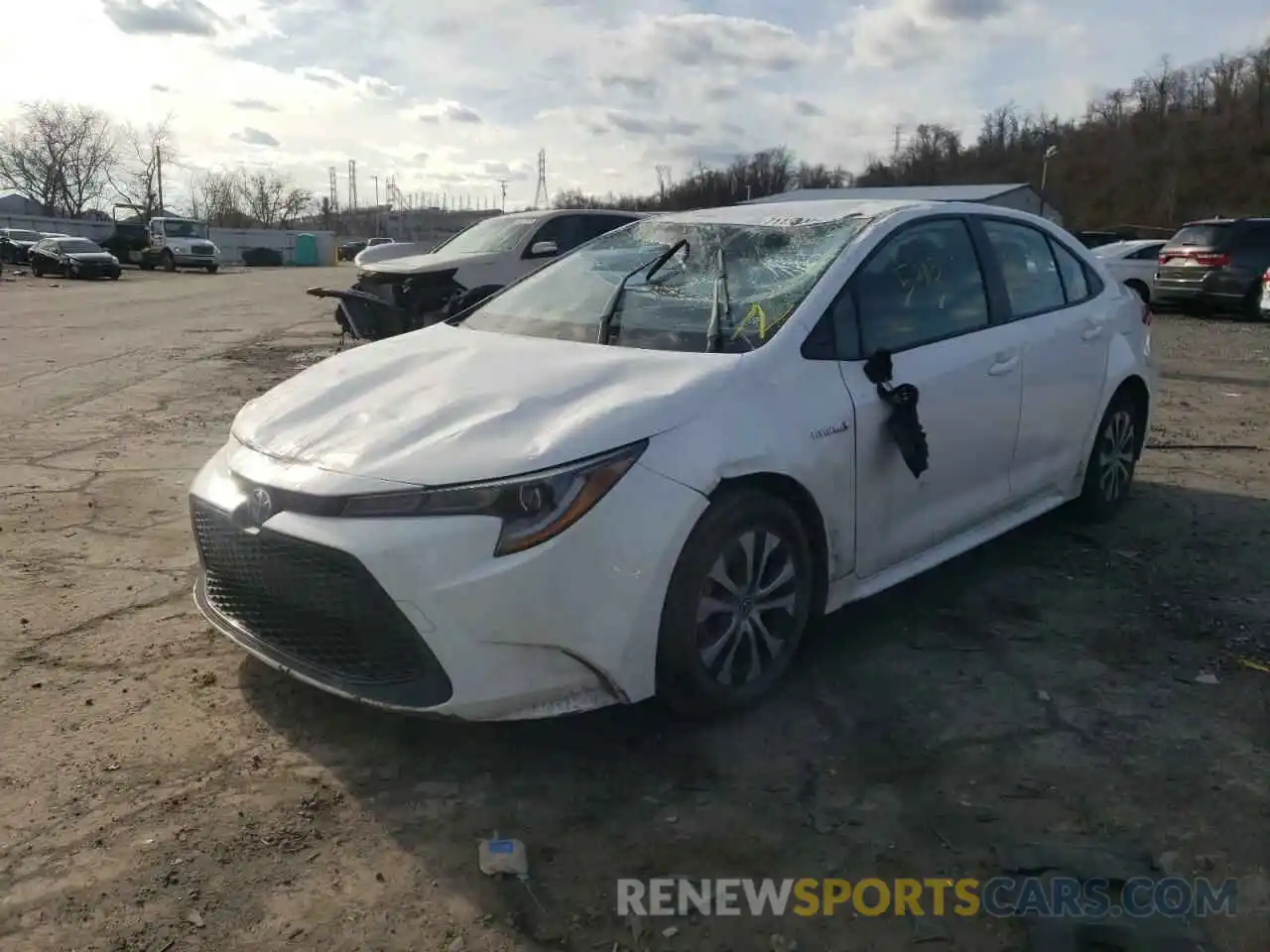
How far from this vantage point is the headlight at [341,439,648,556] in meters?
2.76

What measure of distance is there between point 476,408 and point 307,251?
224 ft

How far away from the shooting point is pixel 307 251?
66.7 metres

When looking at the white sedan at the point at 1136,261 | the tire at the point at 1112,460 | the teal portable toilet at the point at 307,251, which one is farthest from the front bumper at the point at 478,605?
the teal portable toilet at the point at 307,251

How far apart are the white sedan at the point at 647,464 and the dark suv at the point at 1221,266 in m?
15.8

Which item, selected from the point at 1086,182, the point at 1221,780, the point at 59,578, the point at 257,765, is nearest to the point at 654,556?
the point at 257,765

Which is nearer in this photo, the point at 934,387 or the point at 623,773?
the point at 623,773

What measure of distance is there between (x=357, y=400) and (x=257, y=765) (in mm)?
1159

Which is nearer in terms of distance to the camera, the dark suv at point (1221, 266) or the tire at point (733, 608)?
the tire at point (733, 608)

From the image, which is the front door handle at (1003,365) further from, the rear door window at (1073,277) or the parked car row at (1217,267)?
the parked car row at (1217,267)

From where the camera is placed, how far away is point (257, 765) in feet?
9.82

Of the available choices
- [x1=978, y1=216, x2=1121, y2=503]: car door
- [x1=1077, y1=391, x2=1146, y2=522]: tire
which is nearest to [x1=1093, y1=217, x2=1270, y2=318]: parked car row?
[x1=1077, y1=391, x2=1146, y2=522]: tire

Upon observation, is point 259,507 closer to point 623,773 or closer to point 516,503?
point 516,503

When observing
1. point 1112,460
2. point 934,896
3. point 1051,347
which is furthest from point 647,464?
point 1112,460

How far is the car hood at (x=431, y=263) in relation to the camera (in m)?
10.3
